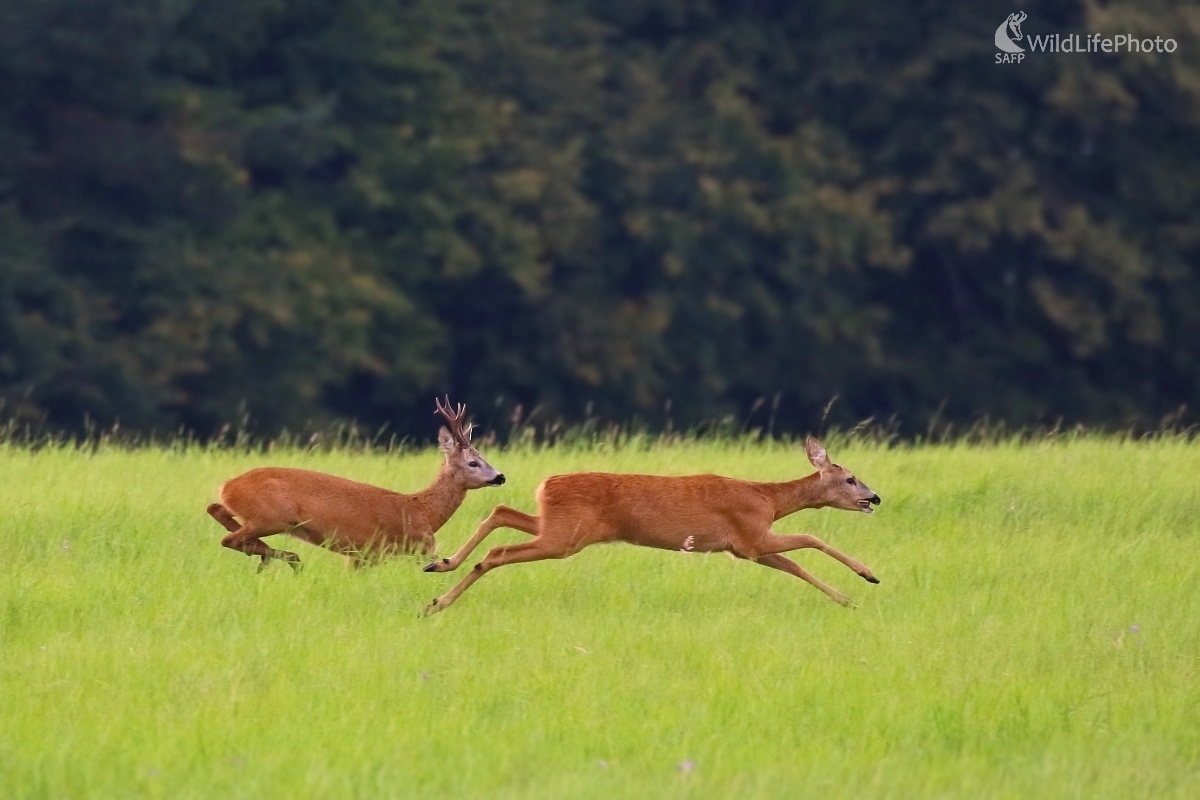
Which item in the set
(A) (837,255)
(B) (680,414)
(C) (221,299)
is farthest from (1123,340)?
(C) (221,299)

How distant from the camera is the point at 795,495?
8.40m

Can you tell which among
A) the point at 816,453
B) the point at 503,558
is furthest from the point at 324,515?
the point at 816,453

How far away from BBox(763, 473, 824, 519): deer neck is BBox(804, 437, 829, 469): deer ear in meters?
0.05

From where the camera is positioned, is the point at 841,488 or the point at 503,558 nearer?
the point at 503,558

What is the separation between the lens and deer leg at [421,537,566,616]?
7.40 m

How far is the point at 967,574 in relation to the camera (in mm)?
8289

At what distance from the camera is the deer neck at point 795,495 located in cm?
832

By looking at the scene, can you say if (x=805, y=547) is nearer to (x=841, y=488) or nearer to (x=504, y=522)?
(x=841, y=488)

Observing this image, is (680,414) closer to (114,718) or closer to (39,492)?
(39,492)

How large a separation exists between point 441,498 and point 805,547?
164cm

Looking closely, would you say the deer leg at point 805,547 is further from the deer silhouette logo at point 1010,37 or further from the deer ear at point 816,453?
the deer silhouette logo at point 1010,37

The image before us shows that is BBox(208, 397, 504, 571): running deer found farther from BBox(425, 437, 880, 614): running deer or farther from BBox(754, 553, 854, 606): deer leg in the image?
BBox(754, 553, 854, 606): deer leg

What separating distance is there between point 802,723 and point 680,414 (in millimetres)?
19006

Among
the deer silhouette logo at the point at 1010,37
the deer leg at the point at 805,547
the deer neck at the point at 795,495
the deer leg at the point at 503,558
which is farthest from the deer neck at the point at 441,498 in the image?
the deer silhouette logo at the point at 1010,37
